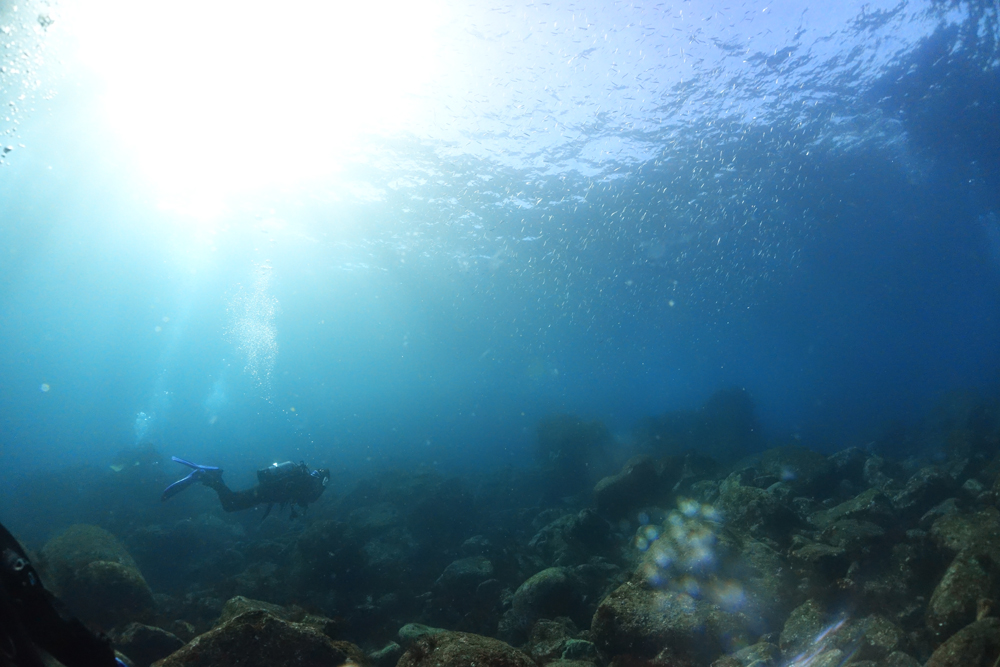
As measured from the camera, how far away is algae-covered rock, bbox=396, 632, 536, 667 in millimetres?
4094

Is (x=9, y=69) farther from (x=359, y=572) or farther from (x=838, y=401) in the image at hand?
(x=838, y=401)

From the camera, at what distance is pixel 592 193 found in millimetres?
21219

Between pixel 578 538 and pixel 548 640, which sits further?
pixel 578 538

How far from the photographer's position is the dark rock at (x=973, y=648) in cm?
412

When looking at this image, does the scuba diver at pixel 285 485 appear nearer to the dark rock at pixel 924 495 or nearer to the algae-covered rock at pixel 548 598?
the algae-covered rock at pixel 548 598

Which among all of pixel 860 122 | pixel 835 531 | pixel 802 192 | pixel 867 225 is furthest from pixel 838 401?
pixel 835 531

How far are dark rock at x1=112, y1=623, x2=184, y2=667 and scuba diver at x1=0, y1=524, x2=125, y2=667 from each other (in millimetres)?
5263

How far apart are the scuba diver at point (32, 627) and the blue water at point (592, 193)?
46.4 feet

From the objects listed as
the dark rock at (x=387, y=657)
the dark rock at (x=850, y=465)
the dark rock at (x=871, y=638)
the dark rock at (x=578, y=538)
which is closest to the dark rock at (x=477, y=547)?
the dark rock at (x=578, y=538)

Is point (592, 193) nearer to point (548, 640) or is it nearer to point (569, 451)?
point (569, 451)

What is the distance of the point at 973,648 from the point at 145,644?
9.51 m

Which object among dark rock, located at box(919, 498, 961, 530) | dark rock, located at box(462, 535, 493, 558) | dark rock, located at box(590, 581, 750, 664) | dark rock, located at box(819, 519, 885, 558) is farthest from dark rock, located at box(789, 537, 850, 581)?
dark rock, located at box(462, 535, 493, 558)

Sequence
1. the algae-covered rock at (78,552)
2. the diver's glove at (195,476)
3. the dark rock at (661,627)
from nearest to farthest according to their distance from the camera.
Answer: the dark rock at (661,627) → the algae-covered rock at (78,552) → the diver's glove at (195,476)

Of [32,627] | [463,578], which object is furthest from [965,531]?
[32,627]
